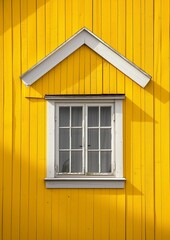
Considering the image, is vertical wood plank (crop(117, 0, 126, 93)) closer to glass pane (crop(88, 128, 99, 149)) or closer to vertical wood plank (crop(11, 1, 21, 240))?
glass pane (crop(88, 128, 99, 149))

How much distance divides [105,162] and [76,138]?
0.58m

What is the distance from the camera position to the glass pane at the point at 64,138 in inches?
331

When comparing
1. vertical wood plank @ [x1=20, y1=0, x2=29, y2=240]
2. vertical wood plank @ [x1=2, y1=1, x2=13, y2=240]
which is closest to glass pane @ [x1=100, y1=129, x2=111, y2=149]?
vertical wood plank @ [x1=20, y1=0, x2=29, y2=240]

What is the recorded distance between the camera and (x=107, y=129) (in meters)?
8.41

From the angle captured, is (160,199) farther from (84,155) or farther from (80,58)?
(80,58)

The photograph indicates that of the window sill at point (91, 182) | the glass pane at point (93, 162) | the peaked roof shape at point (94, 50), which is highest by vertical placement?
the peaked roof shape at point (94, 50)

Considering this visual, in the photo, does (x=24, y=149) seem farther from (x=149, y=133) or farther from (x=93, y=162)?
(x=149, y=133)

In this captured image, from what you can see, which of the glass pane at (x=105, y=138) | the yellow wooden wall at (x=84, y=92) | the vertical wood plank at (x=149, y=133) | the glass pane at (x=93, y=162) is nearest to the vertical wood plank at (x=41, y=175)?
the yellow wooden wall at (x=84, y=92)

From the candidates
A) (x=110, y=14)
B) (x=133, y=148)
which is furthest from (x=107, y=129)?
(x=110, y=14)

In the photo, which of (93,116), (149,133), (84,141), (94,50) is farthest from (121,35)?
(84,141)

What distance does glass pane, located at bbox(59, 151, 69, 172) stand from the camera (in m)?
8.40

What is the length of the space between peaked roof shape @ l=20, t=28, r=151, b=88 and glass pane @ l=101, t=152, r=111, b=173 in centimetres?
119

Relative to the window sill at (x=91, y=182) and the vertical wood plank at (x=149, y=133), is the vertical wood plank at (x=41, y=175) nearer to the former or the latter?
the window sill at (x=91, y=182)

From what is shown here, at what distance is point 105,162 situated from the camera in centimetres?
839
